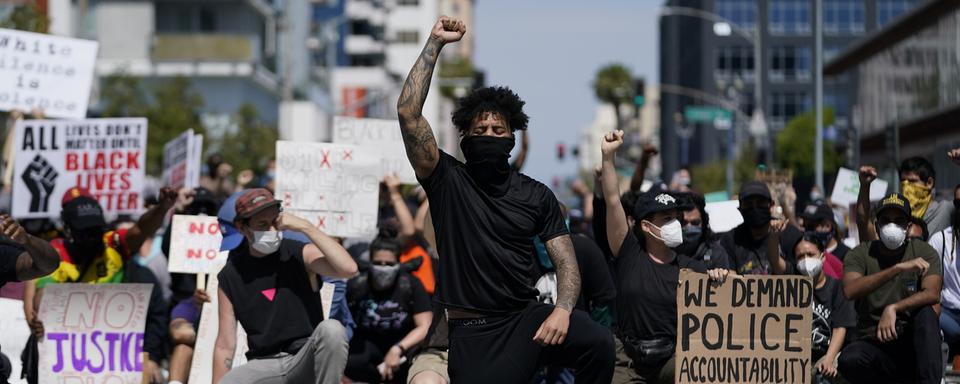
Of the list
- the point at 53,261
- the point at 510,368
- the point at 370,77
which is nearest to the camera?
the point at 510,368

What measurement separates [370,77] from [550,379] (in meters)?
103

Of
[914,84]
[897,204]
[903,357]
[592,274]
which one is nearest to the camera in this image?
[592,274]

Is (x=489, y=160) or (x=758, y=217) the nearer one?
(x=489, y=160)

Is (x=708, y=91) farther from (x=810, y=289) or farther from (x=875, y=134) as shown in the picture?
(x=810, y=289)

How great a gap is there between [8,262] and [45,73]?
7146 mm

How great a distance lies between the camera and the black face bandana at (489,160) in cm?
766

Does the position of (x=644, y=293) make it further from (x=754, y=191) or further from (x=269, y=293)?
(x=269, y=293)

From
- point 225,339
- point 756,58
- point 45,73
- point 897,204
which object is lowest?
point 225,339

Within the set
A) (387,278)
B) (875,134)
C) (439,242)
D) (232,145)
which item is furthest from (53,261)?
(875,134)

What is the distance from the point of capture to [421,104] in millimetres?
7750

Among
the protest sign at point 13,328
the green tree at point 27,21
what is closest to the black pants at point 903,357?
the protest sign at point 13,328

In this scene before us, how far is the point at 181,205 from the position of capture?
45.5 ft

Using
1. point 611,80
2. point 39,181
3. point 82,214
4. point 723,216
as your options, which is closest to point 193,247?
point 82,214

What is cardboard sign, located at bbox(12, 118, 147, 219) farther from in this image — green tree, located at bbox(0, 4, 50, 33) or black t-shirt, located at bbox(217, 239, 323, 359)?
green tree, located at bbox(0, 4, 50, 33)
